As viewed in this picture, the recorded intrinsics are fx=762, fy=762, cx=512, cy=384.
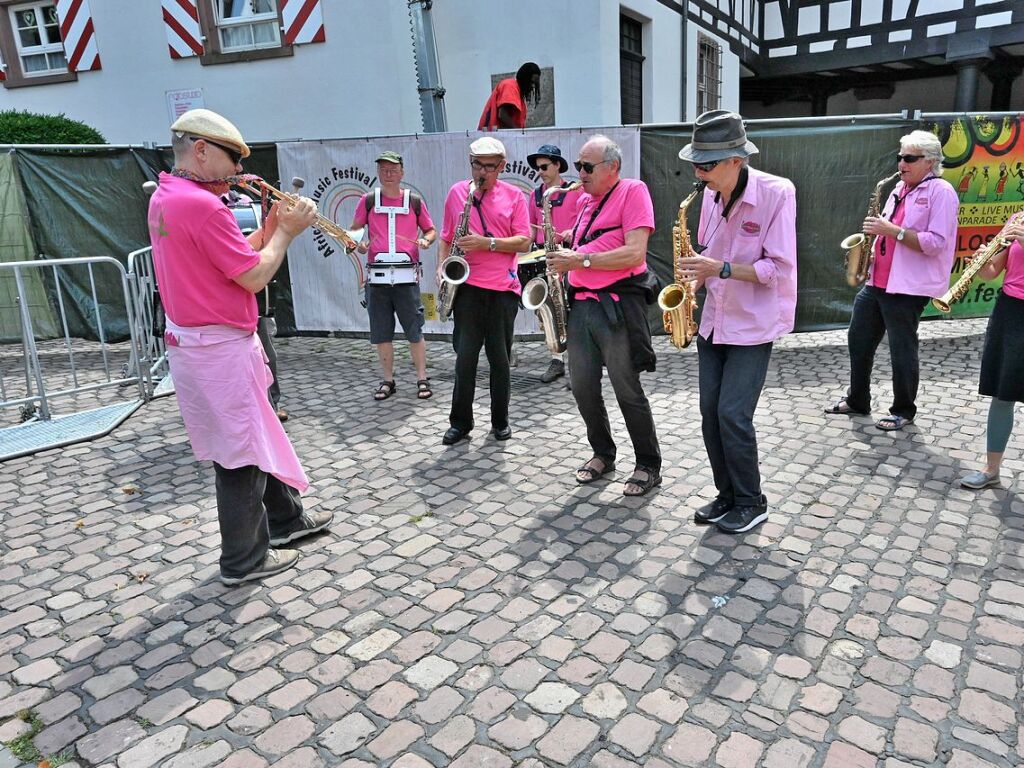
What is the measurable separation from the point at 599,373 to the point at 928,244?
2421 mm

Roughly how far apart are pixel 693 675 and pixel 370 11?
416 inches

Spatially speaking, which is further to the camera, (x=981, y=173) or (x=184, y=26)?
(x=184, y=26)

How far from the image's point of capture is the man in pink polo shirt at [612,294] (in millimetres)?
3918

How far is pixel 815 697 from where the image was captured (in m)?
2.61

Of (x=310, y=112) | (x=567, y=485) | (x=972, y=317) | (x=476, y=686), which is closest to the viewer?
(x=476, y=686)

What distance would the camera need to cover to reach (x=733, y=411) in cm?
364

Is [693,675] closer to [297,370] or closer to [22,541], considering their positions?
[22,541]

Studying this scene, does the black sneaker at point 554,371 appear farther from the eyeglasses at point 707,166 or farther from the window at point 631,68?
the window at point 631,68

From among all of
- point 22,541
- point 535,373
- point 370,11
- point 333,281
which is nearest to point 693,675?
point 22,541

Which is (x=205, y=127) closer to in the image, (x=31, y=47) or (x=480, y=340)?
(x=480, y=340)

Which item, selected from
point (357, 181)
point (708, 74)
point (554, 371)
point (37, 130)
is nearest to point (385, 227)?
point (554, 371)

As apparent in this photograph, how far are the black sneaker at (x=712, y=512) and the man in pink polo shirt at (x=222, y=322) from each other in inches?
77.6

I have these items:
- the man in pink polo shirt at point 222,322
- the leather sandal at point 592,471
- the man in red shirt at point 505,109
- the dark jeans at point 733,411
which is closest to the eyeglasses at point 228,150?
the man in pink polo shirt at point 222,322

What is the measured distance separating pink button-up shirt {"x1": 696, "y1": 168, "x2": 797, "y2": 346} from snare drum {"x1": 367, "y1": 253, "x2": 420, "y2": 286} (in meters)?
2.87
